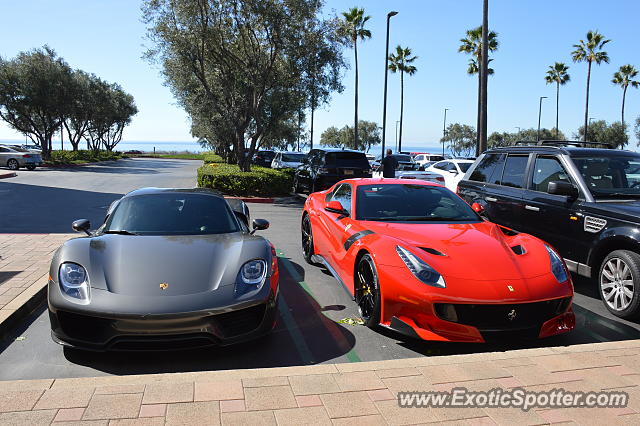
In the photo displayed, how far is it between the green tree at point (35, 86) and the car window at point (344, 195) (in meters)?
37.3

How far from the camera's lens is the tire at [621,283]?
4.83 metres

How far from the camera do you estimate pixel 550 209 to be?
602cm

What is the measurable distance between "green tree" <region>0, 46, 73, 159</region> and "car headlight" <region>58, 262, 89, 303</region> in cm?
3851

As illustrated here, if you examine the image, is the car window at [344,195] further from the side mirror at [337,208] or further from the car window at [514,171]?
the car window at [514,171]

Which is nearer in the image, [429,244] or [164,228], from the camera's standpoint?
[429,244]

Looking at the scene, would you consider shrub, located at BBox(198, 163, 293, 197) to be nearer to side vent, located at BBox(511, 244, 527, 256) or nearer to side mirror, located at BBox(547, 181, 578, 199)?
side mirror, located at BBox(547, 181, 578, 199)

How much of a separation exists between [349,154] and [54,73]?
100ft

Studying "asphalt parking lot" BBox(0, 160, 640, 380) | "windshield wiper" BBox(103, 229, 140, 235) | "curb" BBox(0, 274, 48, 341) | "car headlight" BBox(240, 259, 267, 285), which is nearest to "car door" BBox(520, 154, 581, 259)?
"asphalt parking lot" BBox(0, 160, 640, 380)

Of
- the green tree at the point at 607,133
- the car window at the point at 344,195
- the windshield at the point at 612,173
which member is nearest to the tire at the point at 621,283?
the windshield at the point at 612,173

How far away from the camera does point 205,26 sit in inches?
710

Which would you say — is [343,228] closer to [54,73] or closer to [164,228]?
[164,228]

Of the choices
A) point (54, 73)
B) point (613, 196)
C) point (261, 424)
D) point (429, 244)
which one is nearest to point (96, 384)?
point (261, 424)

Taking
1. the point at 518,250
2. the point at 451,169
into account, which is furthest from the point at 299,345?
the point at 451,169

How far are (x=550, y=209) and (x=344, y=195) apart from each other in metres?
2.57
